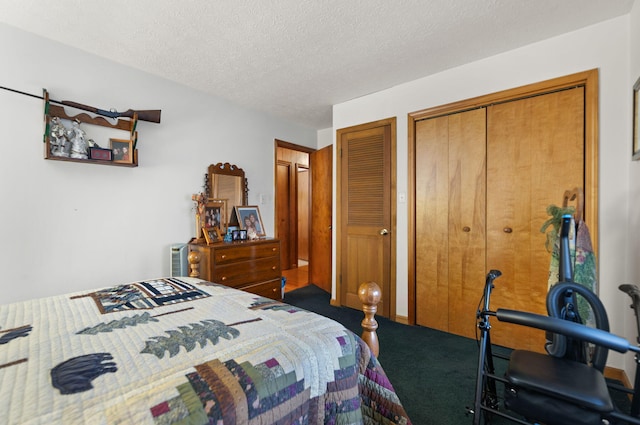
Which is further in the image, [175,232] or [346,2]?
[175,232]

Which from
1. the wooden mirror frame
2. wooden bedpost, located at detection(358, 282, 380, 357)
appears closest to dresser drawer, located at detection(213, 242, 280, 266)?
the wooden mirror frame

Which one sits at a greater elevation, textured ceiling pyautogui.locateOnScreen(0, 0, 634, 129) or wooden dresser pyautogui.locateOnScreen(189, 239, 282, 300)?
textured ceiling pyautogui.locateOnScreen(0, 0, 634, 129)

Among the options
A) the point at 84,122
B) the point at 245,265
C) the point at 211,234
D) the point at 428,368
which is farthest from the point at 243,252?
the point at 428,368

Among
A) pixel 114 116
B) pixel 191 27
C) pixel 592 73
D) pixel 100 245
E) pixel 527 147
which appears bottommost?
pixel 100 245

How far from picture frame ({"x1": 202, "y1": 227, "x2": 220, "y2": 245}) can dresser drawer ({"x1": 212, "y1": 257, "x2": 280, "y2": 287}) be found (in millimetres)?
338

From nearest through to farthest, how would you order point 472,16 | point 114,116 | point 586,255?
point 586,255
point 472,16
point 114,116

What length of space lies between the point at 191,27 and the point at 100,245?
1891 millimetres

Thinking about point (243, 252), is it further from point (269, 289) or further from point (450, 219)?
point (450, 219)

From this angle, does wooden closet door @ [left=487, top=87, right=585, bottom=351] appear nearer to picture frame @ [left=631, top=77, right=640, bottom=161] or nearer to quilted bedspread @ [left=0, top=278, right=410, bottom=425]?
picture frame @ [left=631, top=77, right=640, bottom=161]

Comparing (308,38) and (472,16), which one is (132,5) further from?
(472,16)

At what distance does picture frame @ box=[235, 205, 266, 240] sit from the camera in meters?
3.42

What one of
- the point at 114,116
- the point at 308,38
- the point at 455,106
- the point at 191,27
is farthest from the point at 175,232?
the point at 455,106

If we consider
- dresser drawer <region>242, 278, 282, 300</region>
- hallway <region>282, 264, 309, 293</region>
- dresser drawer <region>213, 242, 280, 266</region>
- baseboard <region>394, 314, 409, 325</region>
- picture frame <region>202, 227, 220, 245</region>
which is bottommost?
hallway <region>282, 264, 309, 293</region>

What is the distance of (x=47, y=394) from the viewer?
26.8 inches
